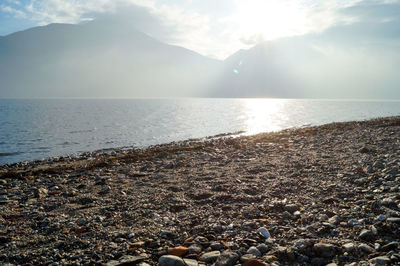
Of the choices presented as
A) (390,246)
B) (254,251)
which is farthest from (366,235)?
(254,251)

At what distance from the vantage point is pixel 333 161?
1217 cm

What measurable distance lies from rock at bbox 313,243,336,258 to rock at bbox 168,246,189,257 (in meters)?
2.43

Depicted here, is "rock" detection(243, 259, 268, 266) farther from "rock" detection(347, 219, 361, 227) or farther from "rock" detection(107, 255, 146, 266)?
"rock" detection(347, 219, 361, 227)

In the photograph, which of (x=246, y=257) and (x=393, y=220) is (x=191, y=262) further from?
(x=393, y=220)

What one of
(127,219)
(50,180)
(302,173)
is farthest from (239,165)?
(50,180)

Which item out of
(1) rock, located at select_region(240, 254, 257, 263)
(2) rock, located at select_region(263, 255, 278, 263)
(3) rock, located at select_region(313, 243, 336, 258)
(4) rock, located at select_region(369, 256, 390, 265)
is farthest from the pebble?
(4) rock, located at select_region(369, 256, 390, 265)

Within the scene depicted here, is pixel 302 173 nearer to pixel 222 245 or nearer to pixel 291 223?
pixel 291 223

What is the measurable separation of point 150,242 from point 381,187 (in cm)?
683

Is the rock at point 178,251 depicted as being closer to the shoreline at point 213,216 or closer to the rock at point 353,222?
the shoreline at point 213,216

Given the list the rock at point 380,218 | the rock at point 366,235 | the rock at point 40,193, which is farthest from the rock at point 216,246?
the rock at point 40,193

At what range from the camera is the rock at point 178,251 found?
4867 mm

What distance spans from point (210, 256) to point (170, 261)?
0.75 m

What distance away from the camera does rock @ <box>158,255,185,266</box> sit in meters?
4.46

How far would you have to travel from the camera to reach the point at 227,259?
4.48 meters
